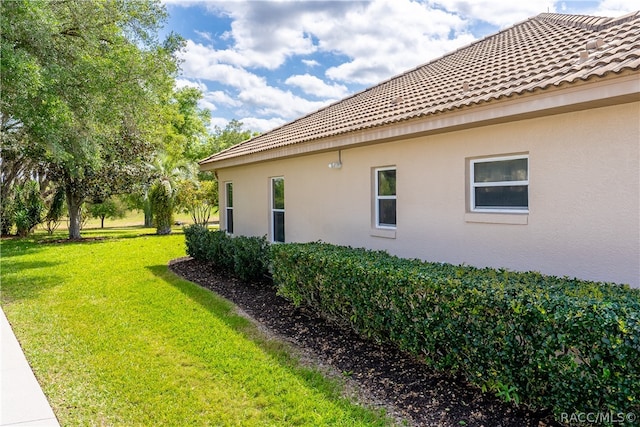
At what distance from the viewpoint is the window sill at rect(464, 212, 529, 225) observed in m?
5.32

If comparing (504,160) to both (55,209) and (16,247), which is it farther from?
(55,209)

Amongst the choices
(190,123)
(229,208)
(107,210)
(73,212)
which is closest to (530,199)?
(229,208)

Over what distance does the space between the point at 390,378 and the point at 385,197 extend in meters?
3.64

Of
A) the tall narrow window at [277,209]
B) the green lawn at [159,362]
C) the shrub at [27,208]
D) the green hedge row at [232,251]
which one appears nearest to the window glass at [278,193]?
the tall narrow window at [277,209]

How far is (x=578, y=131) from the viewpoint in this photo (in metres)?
4.71

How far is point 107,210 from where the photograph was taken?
1231 inches

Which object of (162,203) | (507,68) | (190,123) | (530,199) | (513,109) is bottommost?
(530,199)

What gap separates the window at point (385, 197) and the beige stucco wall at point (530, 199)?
0.17m

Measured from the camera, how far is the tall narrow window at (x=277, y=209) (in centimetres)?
1070

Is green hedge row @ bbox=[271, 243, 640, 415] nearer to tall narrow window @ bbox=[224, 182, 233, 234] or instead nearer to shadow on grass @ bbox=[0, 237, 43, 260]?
tall narrow window @ bbox=[224, 182, 233, 234]

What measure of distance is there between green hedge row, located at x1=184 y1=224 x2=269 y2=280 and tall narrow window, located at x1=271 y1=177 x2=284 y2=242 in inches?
44.7

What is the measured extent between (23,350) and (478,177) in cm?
715

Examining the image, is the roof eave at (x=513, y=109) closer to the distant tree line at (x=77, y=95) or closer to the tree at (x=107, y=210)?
the distant tree line at (x=77, y=95)

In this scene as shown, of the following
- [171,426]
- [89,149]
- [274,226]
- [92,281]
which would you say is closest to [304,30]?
[274,226]
